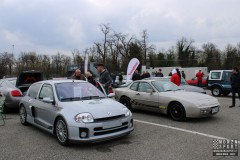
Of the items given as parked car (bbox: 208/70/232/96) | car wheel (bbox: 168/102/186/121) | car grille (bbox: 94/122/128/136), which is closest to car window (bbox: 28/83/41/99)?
car grille (bbox: 94/122/128/136)

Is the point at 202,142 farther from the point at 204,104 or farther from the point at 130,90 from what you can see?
the point at 130,90

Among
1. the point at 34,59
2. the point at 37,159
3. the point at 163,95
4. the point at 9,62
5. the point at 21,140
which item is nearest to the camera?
the point at 37,159

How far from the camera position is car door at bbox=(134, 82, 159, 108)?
8629 mm

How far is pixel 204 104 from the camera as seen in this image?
7.56 metres

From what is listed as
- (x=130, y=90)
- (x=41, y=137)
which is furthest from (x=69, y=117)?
(x=130, y=90)

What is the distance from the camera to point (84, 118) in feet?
17.3

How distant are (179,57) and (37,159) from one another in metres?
66.7

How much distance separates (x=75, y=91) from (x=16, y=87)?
4.78 m

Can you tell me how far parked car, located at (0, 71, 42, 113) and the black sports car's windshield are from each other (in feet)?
12.9

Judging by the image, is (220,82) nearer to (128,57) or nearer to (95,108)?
(95,108)

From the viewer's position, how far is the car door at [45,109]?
19.6ft

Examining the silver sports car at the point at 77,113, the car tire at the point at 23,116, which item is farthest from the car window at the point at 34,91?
the car tire at the point at 23,116

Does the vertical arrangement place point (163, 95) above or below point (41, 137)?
above

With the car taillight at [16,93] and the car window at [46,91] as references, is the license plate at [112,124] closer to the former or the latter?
the car window at [46,91]
